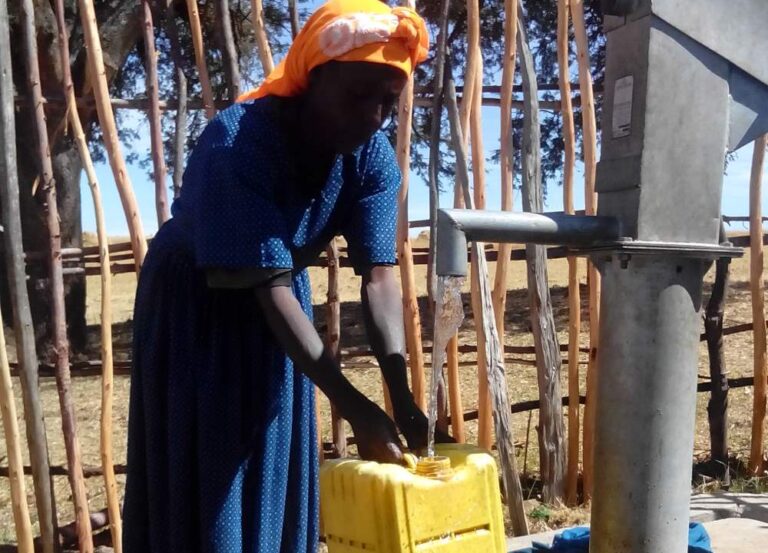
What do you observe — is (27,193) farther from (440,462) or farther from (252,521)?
(440,462)

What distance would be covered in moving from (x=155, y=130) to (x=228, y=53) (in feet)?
1.39

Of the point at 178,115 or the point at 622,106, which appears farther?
the point at 178,115

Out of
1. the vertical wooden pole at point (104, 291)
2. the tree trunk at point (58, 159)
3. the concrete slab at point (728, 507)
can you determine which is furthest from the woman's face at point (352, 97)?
the tree trunk at point (58, 159)

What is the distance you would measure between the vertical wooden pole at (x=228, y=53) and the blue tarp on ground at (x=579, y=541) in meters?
1.99

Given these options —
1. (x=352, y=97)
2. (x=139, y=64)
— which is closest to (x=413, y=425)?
(x=352, y=97)

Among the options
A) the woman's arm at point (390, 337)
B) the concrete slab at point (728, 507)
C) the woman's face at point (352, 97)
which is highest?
the woman's face at point (352, 97)

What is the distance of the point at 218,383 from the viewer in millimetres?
1944

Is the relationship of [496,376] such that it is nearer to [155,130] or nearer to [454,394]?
[454,394]

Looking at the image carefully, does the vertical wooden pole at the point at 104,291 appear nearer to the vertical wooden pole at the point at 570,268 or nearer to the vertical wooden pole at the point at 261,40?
the vertical wooden pole at the point at 261,40

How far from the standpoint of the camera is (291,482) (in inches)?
83.4

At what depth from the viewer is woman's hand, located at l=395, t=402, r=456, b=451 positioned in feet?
5.62

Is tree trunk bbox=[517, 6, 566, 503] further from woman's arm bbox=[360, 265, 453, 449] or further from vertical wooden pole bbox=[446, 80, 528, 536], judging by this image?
woman's arm bbox=[360, 265, 453, 449]

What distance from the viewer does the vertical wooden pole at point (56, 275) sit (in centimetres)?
321

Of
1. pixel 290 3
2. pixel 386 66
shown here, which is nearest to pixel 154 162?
pixel 290 3
